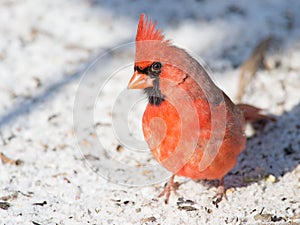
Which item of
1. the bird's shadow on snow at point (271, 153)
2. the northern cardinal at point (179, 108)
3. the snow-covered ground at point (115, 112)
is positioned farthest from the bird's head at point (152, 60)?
the bird's shadow on snow at point (271, 153)

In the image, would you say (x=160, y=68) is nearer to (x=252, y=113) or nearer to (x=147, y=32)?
(x=147, y=32)

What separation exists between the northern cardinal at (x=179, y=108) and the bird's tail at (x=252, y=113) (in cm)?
61

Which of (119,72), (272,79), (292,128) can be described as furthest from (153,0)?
(292,128)

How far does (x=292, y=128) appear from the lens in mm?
3738

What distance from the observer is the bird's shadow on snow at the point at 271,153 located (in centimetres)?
337

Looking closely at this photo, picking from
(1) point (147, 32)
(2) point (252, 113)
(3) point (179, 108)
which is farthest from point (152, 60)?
(2) point (252, 113)

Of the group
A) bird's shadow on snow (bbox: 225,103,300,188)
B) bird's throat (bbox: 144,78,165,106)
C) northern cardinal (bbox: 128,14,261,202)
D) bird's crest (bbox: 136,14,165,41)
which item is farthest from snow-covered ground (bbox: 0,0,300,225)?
bird's crest (bbox: 136,14,165,41)

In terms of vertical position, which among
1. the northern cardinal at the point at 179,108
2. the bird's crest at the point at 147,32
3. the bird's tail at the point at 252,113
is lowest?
the northern cardinal at the point at 179,108

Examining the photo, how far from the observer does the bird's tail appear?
3.56 metres

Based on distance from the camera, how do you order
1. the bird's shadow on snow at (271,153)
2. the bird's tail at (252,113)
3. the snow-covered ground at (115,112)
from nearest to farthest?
the snow-covered ground at (115,112), the bird's shadow on snow at (271,153), the bird's tail at (252,113)

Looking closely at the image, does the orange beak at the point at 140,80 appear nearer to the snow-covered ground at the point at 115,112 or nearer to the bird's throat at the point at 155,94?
the bird's throat at the point at 155,94

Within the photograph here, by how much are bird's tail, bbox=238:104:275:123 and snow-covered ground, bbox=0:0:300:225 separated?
0.33ft

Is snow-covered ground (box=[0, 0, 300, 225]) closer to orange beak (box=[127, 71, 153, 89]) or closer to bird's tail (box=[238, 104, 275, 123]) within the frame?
bird's tail (box=[238, 104, 275, 123])

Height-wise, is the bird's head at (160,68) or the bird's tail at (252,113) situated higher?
Answer: the bird's tail at (252,113)
